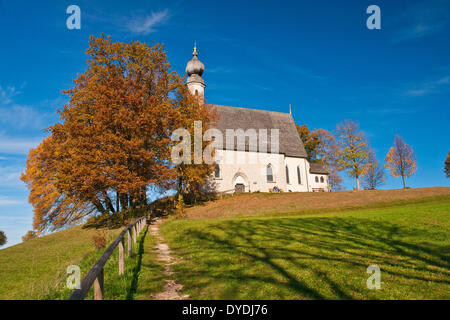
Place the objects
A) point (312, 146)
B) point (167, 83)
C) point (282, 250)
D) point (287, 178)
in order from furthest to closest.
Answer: point (312, 146), point (287, 178), point (167, 83), point (282, 250)

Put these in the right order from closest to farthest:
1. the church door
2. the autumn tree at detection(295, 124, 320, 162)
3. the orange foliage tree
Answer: the orange foliage tree < the church door < the autumn tree at detection(295, 124, 320, 162)

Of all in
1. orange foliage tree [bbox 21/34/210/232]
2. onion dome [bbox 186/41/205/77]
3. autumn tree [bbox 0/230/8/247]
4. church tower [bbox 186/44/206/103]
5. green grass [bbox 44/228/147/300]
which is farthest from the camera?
onion dome [bbox 186/41/205/77]

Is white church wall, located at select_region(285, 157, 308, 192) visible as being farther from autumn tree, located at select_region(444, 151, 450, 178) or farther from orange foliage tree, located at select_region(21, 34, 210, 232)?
autumn tree, located at select_region(444, 151, 450, 178)

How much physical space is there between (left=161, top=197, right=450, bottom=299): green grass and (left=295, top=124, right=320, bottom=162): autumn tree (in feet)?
121

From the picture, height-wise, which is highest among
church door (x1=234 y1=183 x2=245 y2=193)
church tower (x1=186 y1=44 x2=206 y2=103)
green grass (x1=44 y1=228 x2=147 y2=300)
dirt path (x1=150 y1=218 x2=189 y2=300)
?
church tower (x1=186 y1=44 x2=206 y2=103)

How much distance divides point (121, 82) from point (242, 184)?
23.6 metres

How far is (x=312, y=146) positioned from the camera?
50.2m

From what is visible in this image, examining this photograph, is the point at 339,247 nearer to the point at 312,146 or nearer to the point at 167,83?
the point at 167,83

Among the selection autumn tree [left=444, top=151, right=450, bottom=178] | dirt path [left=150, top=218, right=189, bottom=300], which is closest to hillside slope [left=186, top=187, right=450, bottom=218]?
dirt path [left=150, top=218, right=189, bottom=300]

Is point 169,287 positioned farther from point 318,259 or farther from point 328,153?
point 328,153

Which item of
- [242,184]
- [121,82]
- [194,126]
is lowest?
[242,184]

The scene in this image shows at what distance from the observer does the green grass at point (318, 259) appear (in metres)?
5.41

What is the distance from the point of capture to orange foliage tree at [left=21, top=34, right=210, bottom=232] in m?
17.3
